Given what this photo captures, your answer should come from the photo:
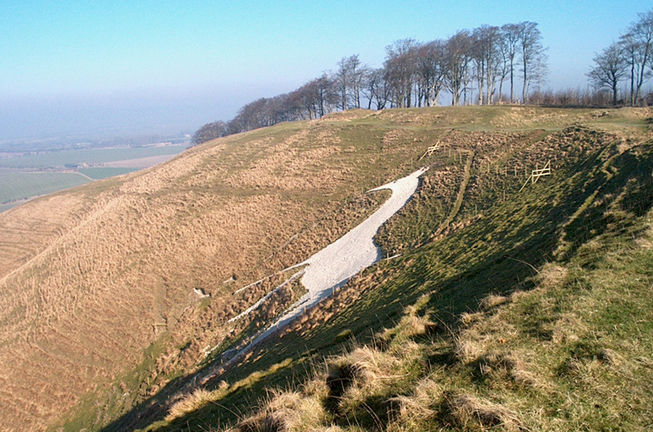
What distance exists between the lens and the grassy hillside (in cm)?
623

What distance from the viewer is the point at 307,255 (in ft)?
80.6

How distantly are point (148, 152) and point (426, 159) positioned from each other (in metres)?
189

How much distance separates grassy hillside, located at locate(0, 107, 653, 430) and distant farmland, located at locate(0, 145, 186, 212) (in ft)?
266

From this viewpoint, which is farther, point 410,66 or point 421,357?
point 410,66

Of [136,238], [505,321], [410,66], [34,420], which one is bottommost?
[34,420]

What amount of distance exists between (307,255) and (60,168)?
17062 centimetres

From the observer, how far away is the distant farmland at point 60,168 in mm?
106438

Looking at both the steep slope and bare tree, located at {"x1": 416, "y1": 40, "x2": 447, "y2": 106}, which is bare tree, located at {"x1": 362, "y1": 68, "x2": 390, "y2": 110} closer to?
bare tree, located at {"x1": 416, "y1": 40, "x2": 447, "y2": 106}

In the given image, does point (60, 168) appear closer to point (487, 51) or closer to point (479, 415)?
point (487, 51)

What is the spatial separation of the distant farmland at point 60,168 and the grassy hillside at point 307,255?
8106 cm

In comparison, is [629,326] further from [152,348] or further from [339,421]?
[152,348]

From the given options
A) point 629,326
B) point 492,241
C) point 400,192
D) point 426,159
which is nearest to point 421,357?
point 629,326

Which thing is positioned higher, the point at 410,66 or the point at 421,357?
the point at 410,66

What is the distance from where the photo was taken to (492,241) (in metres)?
14.4
